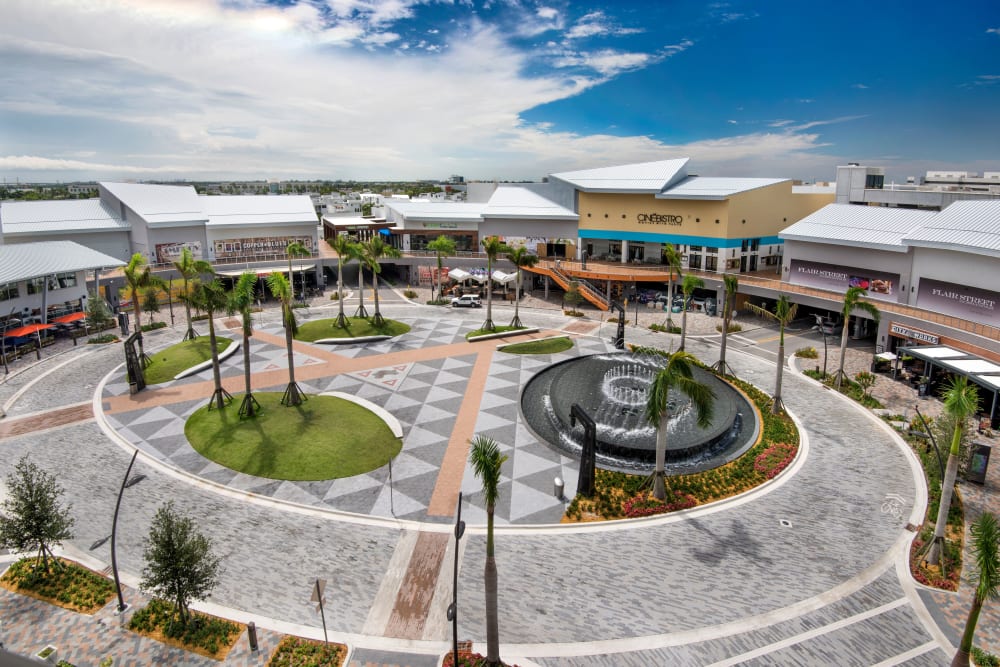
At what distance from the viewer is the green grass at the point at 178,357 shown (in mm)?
36353

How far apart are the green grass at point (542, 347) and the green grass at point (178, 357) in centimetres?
2105

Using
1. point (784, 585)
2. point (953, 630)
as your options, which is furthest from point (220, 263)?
point (953, 630)

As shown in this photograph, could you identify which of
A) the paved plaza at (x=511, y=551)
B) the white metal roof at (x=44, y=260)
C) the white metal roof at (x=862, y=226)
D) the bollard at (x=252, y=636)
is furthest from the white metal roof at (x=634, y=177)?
the bollard at (x=252, y=636)

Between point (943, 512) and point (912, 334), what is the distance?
23188mm

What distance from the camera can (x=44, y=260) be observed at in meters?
44.5

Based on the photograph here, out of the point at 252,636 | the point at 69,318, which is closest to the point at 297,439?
the point at 252,636

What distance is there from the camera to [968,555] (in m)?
19.2

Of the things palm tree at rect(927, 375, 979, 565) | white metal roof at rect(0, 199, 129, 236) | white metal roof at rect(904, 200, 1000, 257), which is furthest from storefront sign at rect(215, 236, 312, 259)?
palm tree at rect(927, 375, 979, 565)

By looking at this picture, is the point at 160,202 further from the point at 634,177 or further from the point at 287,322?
the point at 634,177

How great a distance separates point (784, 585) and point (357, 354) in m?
31.2

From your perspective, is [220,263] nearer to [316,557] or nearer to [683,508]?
[316,557]

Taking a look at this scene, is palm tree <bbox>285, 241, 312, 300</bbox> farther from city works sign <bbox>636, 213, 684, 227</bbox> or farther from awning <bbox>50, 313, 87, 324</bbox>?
city works sign <bbox>636, 213, 684, 227</bbox>

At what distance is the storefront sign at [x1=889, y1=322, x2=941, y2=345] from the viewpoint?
117ft

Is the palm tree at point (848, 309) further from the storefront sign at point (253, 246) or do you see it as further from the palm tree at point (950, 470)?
the storefront sign at point (253, 246)
